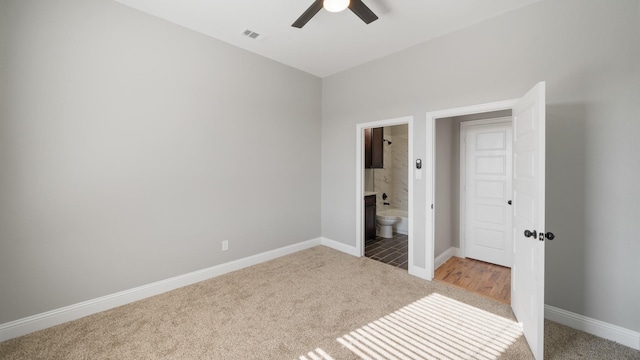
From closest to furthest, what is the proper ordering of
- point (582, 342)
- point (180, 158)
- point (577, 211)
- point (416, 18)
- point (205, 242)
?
point (582, 342) < point (577, 211) < point (416, 18) < point (180, 158) < point (205, 242)

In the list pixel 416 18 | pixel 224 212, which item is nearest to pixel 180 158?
pixel 224 212

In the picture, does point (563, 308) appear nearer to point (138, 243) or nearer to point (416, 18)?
point (416, 18)

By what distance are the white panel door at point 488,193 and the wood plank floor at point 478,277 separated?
0.68ft

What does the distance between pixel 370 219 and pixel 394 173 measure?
1.76 metres

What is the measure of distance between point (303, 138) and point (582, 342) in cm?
376

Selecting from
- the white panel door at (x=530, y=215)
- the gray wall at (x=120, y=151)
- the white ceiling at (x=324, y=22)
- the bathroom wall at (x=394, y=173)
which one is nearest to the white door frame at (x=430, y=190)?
the white panel door at (x=530, y=215)

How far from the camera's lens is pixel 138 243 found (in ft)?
8.77

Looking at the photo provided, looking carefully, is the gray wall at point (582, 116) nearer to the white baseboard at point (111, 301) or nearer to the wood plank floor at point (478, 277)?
the wood plank floor at point (478, 277)

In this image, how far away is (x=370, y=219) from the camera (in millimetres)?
4820

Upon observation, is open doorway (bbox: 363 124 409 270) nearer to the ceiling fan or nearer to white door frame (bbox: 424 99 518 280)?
white door frame (bbox: 424 99 518 280)

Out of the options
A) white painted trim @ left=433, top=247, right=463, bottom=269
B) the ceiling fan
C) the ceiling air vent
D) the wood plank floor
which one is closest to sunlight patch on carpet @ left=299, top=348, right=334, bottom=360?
the wood plank floor

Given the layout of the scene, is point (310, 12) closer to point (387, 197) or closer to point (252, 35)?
point (252, 35)

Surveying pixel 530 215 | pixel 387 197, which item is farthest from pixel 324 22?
pixel 387 197

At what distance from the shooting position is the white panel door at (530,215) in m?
1.76
